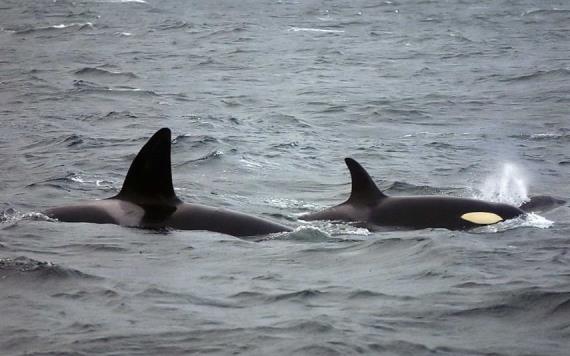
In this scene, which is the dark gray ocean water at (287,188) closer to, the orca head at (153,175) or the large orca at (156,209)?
the large orca at (156,209)

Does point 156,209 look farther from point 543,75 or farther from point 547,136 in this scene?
point 543,75

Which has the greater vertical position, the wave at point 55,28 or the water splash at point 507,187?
the water splash at point 507,187

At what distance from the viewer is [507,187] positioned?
1628cm

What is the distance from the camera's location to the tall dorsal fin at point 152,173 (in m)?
11.8

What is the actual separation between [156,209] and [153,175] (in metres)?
0.41

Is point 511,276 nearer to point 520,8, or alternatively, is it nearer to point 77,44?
point 77,44

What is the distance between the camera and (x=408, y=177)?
56.8ft

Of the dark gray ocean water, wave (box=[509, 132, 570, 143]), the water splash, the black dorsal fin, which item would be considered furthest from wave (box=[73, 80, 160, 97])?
the black dorsal fin

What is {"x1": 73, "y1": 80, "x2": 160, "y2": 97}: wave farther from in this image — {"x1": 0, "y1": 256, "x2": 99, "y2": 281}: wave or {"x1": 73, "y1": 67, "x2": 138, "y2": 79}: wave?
{"x1": 0, "y1": 256, "x2": 99, "y2": 281}: wave

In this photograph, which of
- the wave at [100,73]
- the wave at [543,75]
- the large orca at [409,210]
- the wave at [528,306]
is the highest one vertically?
the wave at [528,306]

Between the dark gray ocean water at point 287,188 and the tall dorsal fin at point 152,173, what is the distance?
24.5 inches

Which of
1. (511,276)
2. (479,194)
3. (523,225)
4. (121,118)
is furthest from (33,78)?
(511,276)

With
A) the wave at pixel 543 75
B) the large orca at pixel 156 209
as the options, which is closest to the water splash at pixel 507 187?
the large orca at pixel 156 209

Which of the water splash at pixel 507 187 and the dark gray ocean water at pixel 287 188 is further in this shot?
the water splash at pixel 507 187
